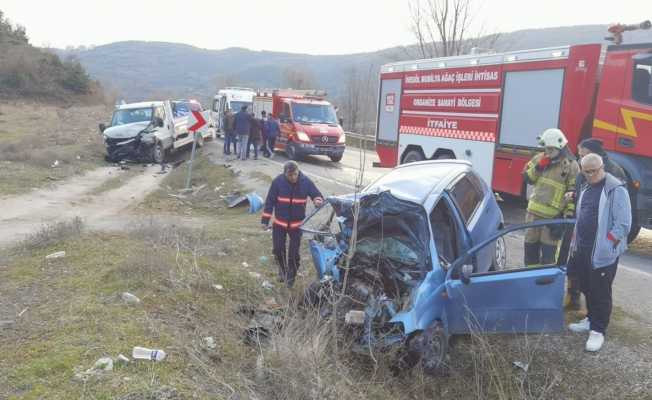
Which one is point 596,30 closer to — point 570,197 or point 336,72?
point 336,72

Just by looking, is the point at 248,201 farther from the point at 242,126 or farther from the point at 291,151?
the point at 291,151

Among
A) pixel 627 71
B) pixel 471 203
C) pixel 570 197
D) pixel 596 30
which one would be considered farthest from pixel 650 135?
pixel 596 30

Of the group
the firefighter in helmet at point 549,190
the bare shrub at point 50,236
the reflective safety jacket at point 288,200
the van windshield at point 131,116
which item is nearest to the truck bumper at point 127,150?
the van windshield at point 131,116

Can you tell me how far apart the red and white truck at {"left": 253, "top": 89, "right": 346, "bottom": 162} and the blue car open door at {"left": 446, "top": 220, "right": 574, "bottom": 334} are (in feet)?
46.1

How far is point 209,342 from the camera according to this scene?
461cm

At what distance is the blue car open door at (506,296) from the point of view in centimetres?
445

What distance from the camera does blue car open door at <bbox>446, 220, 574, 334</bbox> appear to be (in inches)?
175

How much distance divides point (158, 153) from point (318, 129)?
5.76 meters

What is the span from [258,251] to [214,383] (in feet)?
13.2

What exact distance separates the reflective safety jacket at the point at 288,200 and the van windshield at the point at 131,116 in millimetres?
14390

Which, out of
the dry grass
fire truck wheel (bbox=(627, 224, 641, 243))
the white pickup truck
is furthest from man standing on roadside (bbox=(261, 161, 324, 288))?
the white pickup truck

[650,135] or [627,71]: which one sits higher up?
[627,71]

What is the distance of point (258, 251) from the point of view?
7.88 metres

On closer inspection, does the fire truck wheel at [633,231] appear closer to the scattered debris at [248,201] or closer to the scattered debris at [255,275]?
the scattered debris at [255,275]
